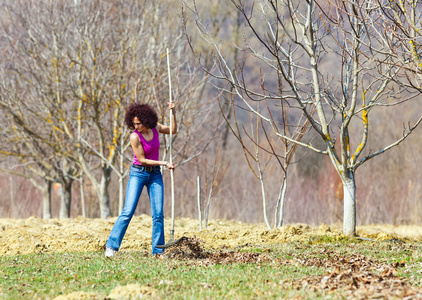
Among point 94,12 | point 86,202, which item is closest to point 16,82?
point 94,12

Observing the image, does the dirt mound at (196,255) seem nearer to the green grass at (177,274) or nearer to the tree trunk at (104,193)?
the green grass at (177,274)

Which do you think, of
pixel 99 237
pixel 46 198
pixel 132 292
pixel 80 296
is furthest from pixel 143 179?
pixel 46 198

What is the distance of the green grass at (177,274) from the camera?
475 centimetres

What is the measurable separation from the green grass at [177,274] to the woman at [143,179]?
293 millimetres

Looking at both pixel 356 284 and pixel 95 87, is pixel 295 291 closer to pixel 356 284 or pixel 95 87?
pixel 356 284

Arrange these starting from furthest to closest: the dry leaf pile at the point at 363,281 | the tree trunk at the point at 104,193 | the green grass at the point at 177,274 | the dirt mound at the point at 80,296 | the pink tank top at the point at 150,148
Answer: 1. the tree trunk at the point at 104,193
2. the pink tank top at the point at 150,148
3. the green grass at the point at 177,274
4. the dirt mound at the point at 80,296
5. the dry leaf pile at the point at 363,281

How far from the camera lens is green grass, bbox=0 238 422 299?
15.6 feet

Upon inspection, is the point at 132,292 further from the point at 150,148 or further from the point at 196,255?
the point at 150,148

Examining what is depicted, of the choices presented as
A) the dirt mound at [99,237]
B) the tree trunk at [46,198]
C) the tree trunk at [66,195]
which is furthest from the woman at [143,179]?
the tree trunk at [46,198]

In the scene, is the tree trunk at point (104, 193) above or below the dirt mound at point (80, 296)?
above

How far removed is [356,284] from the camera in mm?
4656

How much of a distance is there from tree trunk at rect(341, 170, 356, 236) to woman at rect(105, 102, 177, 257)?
10.5 ft

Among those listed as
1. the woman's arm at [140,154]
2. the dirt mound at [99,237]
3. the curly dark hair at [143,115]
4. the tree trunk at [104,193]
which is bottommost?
the dirt mound at [99,237]

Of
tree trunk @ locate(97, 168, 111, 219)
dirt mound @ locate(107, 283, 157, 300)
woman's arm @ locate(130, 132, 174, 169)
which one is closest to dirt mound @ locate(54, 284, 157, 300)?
dirt mound @ locate(107, 283, 157, 300)
